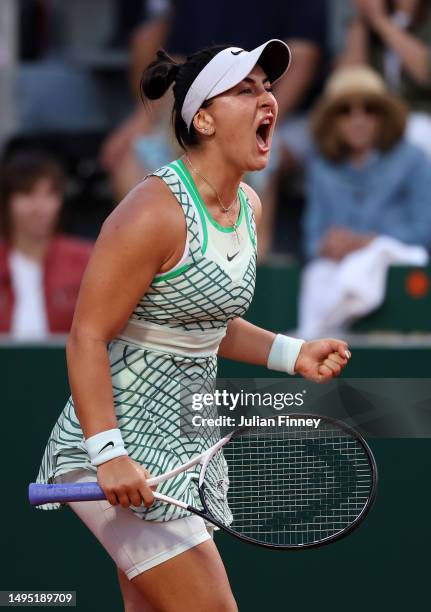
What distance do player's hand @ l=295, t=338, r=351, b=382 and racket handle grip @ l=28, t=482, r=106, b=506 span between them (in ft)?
1.94

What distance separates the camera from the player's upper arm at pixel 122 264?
2.72 m

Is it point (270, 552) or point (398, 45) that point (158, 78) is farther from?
point (398, 45)

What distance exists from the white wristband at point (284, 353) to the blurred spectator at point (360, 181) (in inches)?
86.0

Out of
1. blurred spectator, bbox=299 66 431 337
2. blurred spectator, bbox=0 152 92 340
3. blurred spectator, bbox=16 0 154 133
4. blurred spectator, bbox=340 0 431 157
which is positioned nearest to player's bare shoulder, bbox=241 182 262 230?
blurred spectator, bbox=0 152 92 340

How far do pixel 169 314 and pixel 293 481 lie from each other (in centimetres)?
58

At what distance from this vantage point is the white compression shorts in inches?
113

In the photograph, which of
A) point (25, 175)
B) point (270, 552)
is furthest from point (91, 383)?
point (25, 175)

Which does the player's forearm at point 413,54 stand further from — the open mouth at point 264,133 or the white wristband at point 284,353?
the open mouth at point 264,133

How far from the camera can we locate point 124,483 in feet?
8.77

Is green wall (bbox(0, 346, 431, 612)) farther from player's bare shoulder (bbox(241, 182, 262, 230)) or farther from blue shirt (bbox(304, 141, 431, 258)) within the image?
blue shirt (bbox(304, 141, 431, 258))

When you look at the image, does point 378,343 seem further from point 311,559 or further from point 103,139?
point 103,139

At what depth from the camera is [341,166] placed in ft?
18.7

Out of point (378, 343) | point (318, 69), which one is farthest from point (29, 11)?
point (378, 343)

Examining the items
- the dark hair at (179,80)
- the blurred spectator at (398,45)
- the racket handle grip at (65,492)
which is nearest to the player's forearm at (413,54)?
the blurred spectator at (398,45)
